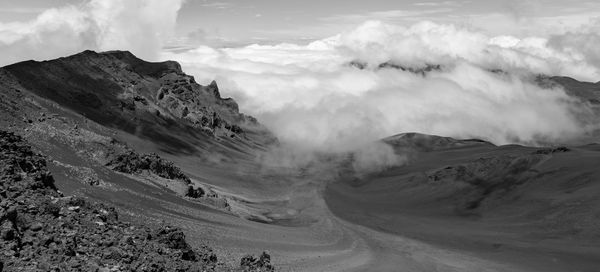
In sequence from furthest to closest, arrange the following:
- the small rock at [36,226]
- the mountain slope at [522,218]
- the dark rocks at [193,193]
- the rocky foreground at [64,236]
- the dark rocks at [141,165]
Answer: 1. the mountain slope at [522,218]
2. the dark rocks at [193,193]
3. the dark rocks at [141,165]
4. the small rock at [36,226]
5. the rocky foreground at [64,236]

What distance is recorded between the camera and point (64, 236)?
117ft

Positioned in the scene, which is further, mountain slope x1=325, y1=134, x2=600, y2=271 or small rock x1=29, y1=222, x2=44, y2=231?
mountain slope x1=325, y1=134, x2=600, y2=271

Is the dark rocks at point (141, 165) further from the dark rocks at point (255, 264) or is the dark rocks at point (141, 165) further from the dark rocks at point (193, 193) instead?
the dark rocks at point (255, 264)

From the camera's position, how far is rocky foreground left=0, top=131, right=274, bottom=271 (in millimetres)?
32375

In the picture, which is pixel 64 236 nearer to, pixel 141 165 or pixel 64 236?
pixel 64 236

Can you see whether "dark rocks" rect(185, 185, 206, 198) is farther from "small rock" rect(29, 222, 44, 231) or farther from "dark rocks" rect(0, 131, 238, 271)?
"small rock" rect(29, 222, 44, 231)

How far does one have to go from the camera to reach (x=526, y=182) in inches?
7554

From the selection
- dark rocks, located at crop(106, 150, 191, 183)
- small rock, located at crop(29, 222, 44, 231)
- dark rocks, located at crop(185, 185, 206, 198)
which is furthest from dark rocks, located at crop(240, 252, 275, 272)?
dark rocks, located at crop(185, 185, 206, 198)

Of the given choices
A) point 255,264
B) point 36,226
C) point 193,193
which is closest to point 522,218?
point 193,193

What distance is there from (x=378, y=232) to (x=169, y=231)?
104 m

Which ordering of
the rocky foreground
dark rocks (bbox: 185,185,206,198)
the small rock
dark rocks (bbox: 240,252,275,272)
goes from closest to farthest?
the rocky foreground
the small rock
dark rocks (bbox: 240,252,275,272)
dark rocks (bbox: 185,185,206,198)

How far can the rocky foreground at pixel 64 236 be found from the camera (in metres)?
32.4

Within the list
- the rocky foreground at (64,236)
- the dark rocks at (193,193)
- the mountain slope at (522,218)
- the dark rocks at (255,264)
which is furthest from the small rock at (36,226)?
the mountain slope at (522,218)

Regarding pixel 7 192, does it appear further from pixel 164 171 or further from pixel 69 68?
pixel 69 68
